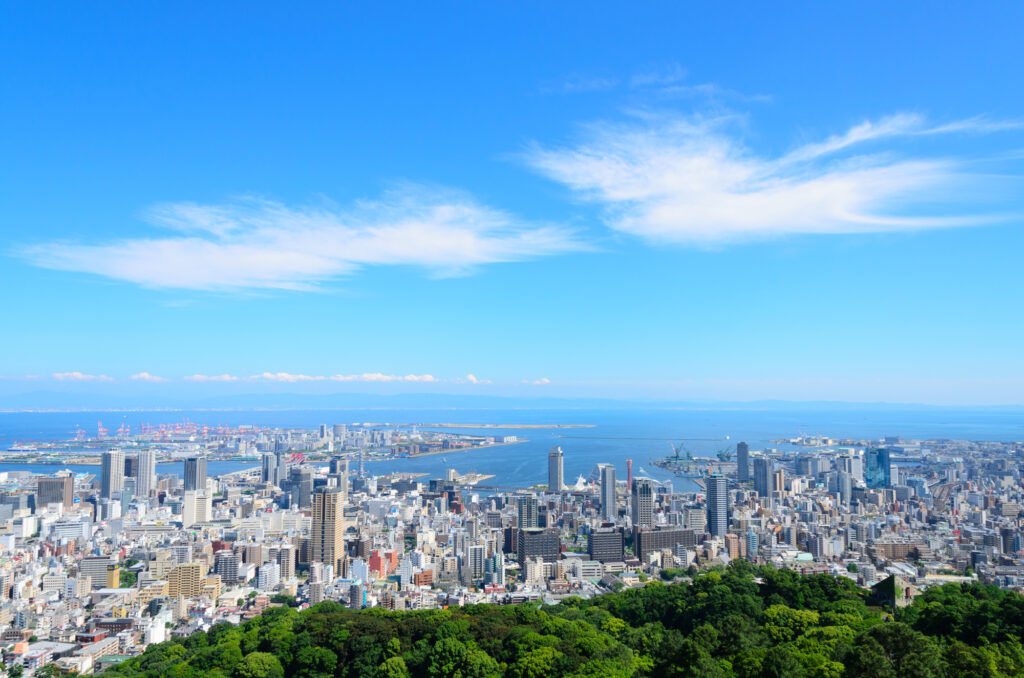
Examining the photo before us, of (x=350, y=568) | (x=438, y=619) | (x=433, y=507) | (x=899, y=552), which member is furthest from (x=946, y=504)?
(x=438, y=619)

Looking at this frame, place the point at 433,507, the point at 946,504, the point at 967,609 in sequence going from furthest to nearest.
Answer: the point at 433,507 < the point at 946,504 < the point at 967,609

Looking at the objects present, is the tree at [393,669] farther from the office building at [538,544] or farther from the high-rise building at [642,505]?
the high-rise building at [642,505]

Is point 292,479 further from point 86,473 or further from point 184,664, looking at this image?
point 184,664

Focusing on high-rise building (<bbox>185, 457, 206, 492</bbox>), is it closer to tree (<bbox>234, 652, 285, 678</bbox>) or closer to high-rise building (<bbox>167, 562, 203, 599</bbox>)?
high-rise building (<bbox>167, 562, 203, 599</bbox>)

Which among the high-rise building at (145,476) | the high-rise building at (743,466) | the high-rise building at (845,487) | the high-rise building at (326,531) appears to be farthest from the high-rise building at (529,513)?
→ the high-rise building at (145,476)

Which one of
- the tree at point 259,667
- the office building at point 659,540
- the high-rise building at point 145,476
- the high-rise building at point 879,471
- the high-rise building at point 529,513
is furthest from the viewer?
the high-rise building at point 145,476

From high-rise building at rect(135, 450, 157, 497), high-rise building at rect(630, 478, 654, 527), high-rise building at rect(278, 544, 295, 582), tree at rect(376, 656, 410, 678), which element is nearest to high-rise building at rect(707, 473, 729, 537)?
high-rise building at rect(630, 478, 654, 527)
